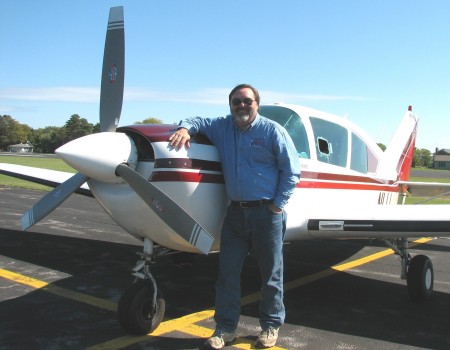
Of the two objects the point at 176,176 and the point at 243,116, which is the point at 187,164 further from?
the point at 243,116

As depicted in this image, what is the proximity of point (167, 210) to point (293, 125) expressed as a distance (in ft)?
6.93

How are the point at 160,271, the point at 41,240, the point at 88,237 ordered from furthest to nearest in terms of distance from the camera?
the point at 88,237 → the point at 41,240 → the point at 160,271

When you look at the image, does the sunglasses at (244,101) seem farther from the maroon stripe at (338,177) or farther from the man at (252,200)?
the maroon stripe at (338,177)

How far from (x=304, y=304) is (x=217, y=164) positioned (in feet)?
6.79

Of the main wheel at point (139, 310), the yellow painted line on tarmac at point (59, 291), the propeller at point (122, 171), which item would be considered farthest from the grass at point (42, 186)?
the propeller at point (122, 171)

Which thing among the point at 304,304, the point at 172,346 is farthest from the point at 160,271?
the point at 172,346

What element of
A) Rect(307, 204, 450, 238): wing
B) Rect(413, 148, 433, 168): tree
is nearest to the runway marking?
Rect(307, 204, 450, 238): wing

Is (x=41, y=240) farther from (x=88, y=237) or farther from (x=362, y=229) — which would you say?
(x=362, y=229)

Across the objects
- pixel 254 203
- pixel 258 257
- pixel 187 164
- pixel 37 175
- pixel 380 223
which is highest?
pixel 187 164

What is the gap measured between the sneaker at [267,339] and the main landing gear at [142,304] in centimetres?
93

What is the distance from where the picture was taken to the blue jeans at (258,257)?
149 inches

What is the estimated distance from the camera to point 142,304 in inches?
156

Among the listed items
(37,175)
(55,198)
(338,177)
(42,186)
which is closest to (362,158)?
(338,177)

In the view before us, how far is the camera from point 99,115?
4.25 meters
